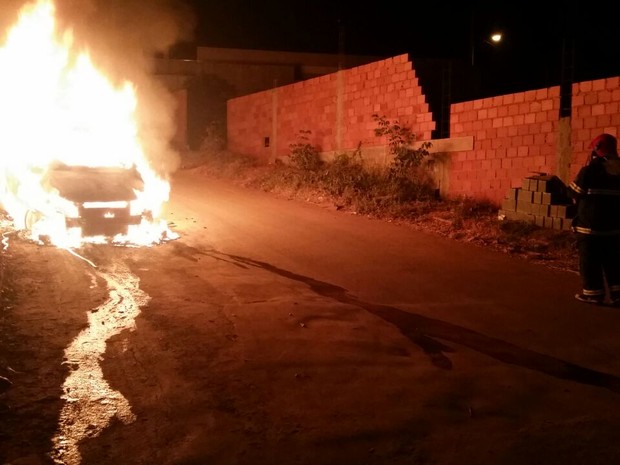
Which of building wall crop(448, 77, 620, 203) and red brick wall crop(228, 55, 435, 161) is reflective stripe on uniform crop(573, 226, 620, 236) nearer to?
building wall crop(448, 77, 620, 203)

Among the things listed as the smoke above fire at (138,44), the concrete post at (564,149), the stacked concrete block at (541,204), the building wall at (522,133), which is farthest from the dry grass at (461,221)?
the smoke above fire at (138,44)

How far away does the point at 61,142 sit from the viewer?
13844 mm

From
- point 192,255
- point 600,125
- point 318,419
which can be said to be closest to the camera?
point 318,419

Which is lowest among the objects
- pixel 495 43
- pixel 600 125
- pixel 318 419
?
pixel 318 419

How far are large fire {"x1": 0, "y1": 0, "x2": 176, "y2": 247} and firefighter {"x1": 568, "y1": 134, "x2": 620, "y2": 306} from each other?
656 centimetres

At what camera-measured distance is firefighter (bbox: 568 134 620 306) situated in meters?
6.84

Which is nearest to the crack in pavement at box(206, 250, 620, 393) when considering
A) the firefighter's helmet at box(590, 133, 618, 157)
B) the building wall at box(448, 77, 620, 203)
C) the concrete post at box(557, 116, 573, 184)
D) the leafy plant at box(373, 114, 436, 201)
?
the firefighter's helmet at box(590, 133, 618, 157)

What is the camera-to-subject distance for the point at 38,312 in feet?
21.4

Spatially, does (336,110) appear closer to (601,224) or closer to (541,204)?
(541,204)

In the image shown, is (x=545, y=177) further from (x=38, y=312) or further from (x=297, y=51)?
(x=297, y=51)

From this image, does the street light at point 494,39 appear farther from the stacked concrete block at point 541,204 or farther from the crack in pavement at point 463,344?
the crack in pavement at point 463,344

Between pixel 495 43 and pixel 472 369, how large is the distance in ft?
83.3

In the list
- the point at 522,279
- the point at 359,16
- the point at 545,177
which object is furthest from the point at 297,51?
the point at 522,279

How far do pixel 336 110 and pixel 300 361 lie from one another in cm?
1346
